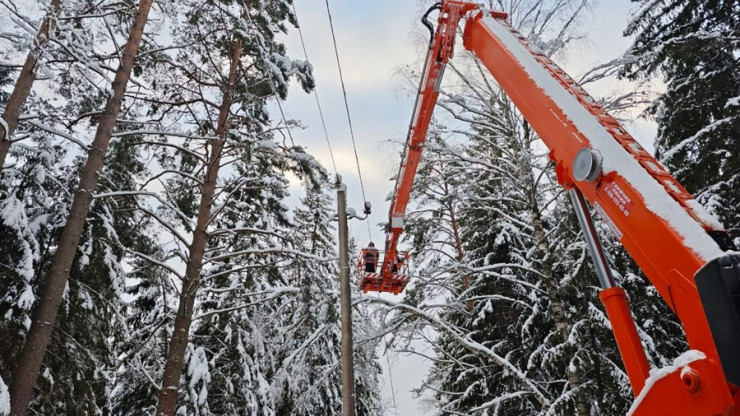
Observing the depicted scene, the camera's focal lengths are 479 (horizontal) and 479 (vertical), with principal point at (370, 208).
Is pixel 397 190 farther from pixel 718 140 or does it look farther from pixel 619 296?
pixel 619 296

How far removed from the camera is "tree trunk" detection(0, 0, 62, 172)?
6.52 m

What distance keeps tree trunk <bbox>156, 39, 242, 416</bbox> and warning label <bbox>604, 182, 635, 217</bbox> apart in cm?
664

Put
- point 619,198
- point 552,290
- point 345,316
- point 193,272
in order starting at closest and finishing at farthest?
point 619,198, point 345,316, point 552,290, point 193,272

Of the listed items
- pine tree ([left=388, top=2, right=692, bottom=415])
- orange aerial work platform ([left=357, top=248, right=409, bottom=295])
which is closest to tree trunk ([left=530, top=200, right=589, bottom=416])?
pine tree ([left=388, top=2, right=692, bottom=415])

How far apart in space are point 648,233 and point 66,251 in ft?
23.7

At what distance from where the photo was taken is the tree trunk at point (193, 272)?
7941mm

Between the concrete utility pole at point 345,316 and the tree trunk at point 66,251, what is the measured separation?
3.83 meters

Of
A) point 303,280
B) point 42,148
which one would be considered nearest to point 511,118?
point 303,280

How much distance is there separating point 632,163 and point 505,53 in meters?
2.20

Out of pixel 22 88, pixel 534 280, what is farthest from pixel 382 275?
pixel 22 88

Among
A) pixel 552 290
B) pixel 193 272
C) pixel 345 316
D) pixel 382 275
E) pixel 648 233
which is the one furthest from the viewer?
pixel 382 275

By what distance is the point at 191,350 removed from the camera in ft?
43.4

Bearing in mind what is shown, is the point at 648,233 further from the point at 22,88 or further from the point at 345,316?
the point at 22,88

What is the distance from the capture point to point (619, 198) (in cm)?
318
